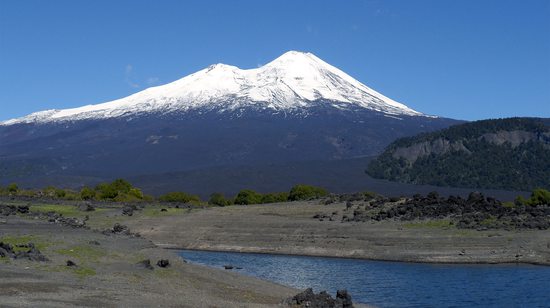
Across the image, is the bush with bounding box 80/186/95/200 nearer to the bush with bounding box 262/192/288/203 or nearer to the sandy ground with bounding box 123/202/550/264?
the bush with bounding box 262/192/288/203

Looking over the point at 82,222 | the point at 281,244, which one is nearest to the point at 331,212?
the point at 281,244

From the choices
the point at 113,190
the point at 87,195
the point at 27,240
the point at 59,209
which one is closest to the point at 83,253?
the point at 27,240

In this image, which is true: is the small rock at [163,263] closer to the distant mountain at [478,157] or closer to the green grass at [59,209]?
the green grass at [59,209]

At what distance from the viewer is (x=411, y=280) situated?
3909cm

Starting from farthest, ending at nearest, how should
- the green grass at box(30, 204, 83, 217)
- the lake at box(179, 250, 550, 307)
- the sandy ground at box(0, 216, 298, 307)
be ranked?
the green grass at box(30, 204, 83, 217) → the lake at box(179, 250, 550, 307) → the sandy ground at box(0, 216, 298, 307)

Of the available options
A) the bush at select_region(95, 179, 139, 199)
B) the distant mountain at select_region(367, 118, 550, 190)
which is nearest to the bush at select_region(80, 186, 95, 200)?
the bush at select_region(95, 179, 139, 199)

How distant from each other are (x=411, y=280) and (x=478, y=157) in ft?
439

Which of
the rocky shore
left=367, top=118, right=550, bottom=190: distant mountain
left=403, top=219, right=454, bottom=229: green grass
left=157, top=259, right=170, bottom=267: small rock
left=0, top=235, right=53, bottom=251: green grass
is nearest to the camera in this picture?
the rocky shore

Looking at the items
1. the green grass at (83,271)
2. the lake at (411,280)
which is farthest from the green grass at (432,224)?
the green grass at (83,271)

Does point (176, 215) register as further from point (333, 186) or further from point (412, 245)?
point (333, 186)

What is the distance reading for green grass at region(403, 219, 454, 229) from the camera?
55.4m

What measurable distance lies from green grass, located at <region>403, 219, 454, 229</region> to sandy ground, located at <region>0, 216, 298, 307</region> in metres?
19.4

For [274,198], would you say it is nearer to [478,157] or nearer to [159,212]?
[159,212]

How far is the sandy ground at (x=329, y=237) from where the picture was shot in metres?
48.2
